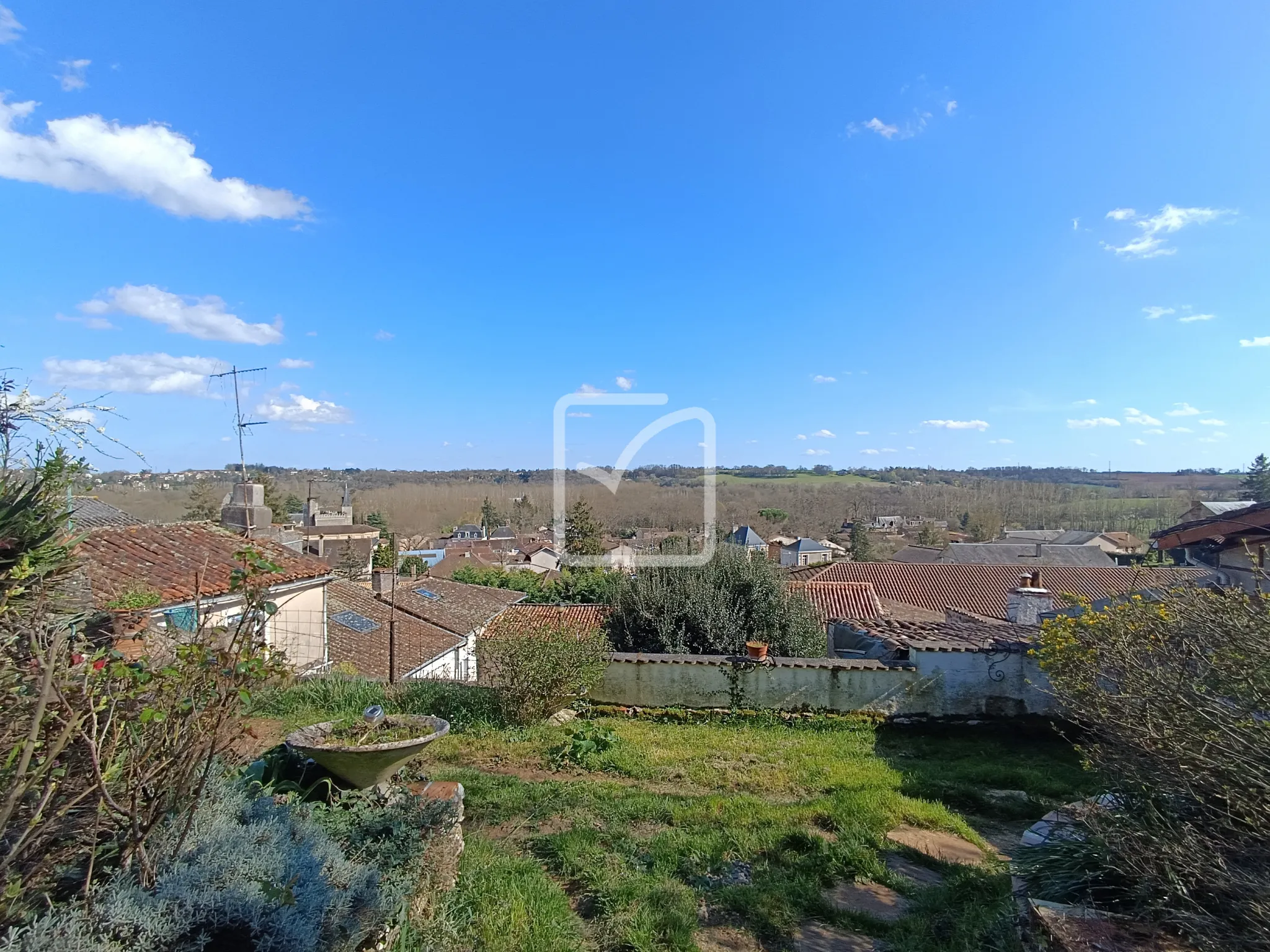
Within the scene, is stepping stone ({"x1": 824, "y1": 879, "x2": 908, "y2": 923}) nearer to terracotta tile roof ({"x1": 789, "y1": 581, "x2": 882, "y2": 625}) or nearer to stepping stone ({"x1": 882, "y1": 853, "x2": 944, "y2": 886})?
stepping stone ({"x1": 882, "y1": 853, "x2": 944, "y2": 886})

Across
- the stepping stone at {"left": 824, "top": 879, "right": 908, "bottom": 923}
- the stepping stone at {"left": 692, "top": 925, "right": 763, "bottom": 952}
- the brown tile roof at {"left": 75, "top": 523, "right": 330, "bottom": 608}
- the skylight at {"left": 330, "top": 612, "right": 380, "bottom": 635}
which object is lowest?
the skylight at {"left": 330, "top": 612, "right": 380, "bottom": 635}

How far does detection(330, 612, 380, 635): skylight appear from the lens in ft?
43.3

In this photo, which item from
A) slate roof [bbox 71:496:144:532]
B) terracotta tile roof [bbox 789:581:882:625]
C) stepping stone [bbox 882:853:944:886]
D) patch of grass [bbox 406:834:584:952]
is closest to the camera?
patch of grass [bbox 406:834:584:952]

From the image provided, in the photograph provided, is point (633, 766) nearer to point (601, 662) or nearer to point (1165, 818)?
point (601, 662)

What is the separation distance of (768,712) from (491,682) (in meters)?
3.22

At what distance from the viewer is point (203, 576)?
7.38m

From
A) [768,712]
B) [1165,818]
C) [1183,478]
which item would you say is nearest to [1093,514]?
[1183,478]

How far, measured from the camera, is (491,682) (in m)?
6.67

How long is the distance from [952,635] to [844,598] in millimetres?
10839

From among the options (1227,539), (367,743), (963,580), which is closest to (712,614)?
(367,743)

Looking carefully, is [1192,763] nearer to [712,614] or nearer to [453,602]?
[712,614]

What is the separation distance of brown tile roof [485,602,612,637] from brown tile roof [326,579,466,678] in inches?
80.3

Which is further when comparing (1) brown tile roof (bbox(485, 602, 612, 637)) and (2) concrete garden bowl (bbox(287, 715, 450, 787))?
(1) brown tile roof (bbox(485, 602, 612, 637))

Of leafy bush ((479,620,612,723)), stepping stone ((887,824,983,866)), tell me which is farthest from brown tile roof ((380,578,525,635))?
stepping stone ((887,824,983,866))
